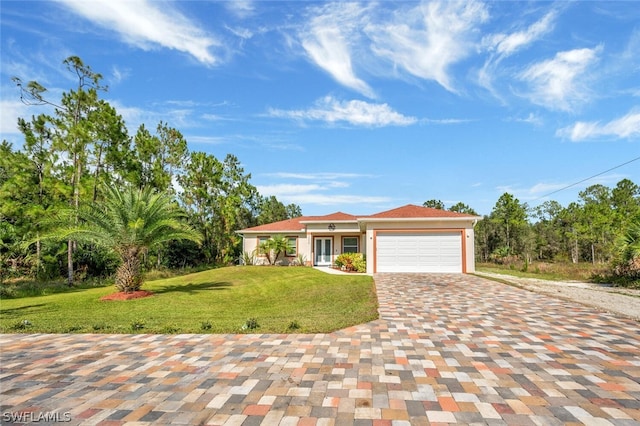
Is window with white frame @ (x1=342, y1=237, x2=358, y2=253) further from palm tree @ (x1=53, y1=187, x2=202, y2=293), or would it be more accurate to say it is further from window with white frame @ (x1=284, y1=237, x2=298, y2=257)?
palm tree @ (x1=53, y1=187, x2=202, y2=293)

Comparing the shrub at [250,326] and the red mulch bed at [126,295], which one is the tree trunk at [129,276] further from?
the shrub at [250,326]

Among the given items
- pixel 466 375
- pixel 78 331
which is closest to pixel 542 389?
pixel 466 375

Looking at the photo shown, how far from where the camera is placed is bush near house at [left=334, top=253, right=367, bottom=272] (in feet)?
57.9

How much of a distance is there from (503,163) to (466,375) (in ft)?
76.9

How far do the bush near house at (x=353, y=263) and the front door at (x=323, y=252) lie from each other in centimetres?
242

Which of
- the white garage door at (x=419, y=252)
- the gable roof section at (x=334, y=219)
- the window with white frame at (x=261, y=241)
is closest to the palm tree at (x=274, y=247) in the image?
the window with white frame at (x=261, y=241)

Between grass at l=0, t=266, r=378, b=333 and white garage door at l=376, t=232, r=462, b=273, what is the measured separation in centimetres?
360

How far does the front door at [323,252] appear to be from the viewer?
73.8 feet

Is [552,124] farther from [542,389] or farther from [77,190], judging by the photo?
[77,190]

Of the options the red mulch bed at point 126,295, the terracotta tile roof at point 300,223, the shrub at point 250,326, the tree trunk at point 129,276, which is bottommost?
the red mulch bed at point 126,295

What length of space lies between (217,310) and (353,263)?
10451mm

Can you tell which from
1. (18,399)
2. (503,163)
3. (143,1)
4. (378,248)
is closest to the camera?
(18,399)

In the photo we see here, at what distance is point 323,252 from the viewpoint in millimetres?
22609

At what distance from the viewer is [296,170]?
27250mm
